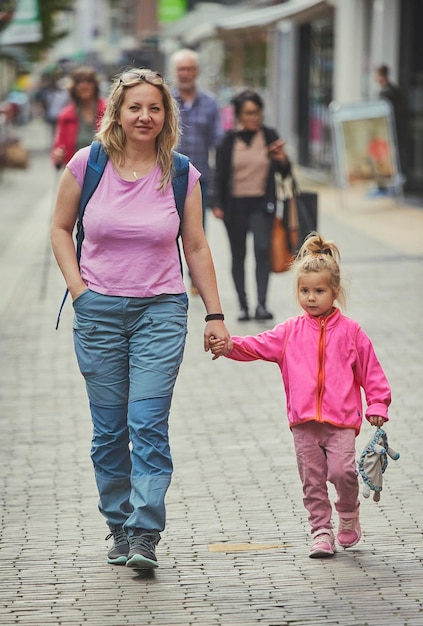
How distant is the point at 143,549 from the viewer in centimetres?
473

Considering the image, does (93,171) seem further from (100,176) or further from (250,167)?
(250,167)

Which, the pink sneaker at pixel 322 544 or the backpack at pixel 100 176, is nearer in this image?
the backpack at pixel 100 176

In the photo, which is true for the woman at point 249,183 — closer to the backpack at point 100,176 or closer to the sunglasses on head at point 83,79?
the sunglasses on head at point 83,79

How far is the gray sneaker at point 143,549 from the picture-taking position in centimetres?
471

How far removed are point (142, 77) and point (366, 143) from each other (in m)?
15.3

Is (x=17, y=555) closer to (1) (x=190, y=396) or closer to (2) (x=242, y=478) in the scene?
(2) (x=242, y=478)

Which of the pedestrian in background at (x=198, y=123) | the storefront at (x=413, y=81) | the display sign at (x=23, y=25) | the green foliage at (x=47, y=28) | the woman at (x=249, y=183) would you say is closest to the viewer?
the woman at (x=249, y=183)

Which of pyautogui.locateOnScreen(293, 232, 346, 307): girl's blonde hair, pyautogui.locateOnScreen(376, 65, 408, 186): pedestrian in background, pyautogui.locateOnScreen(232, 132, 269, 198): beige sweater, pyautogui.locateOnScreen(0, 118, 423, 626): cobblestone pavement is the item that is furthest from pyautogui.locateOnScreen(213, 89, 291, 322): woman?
pyautogui.locateOnScreen(376, 65, 408, 186): pedestrian in background

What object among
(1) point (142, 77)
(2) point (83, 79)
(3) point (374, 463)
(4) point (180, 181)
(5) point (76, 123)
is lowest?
(3) point (374, 463)

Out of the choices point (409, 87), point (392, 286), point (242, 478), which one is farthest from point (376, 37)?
→ point (242, 478)

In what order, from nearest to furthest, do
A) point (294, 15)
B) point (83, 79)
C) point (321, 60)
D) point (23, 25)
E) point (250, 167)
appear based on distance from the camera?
→ 1. point (250, 167)
2. point (83, 79)
3. point (23, 25)
4. point (294, 15)
5. point (321, 60)

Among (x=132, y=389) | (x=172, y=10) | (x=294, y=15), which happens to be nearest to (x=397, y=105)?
(x=294, y=15)

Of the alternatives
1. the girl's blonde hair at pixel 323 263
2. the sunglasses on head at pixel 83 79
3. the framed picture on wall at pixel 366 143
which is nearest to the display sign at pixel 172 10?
the framed picture on wall at pixel 366 143

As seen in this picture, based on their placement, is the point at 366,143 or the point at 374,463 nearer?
the point at 374,463
